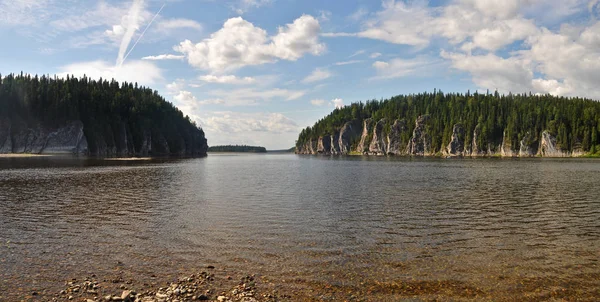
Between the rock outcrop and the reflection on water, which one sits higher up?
Answer: the rock outcrop

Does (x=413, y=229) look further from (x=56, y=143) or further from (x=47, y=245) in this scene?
(x=56, y=143)

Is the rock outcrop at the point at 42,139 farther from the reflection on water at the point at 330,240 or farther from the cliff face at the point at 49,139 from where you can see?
the reflection on water at the point at 330,240

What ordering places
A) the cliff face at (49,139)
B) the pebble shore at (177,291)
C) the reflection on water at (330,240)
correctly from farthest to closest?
the cliff face at (49,139)
the reflection on water at (330,240)
the pebble shore at (177,291)

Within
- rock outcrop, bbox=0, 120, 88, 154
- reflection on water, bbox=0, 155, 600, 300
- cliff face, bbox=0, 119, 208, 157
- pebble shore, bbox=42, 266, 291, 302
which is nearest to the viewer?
pebble shore, bbox=42, 266, 291, 302

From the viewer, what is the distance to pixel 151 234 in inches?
884

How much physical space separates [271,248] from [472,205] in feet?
75.3

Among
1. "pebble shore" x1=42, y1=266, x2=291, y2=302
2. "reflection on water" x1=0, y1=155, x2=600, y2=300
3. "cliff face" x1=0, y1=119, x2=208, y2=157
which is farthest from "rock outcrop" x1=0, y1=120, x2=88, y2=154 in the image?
"pebble shore" x1=42, y1=266, x2=291, y2=302

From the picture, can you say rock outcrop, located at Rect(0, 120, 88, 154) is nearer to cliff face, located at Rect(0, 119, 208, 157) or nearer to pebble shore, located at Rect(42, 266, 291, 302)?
cliff face, located at Rect(0, 119, 208, 157)

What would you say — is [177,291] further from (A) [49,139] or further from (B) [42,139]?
(A) [49,139]

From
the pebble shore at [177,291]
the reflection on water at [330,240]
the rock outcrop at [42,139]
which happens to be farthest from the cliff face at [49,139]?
the pebble shore at [177,291]

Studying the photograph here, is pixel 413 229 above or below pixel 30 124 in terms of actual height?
below

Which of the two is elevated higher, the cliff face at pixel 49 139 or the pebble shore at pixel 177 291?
the cliff face at pixel 49 139

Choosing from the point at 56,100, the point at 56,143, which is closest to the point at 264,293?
the point at 56,143

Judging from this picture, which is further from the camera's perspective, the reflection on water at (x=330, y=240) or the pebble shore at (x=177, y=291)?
the reflection on water at (x=330, y=240)
